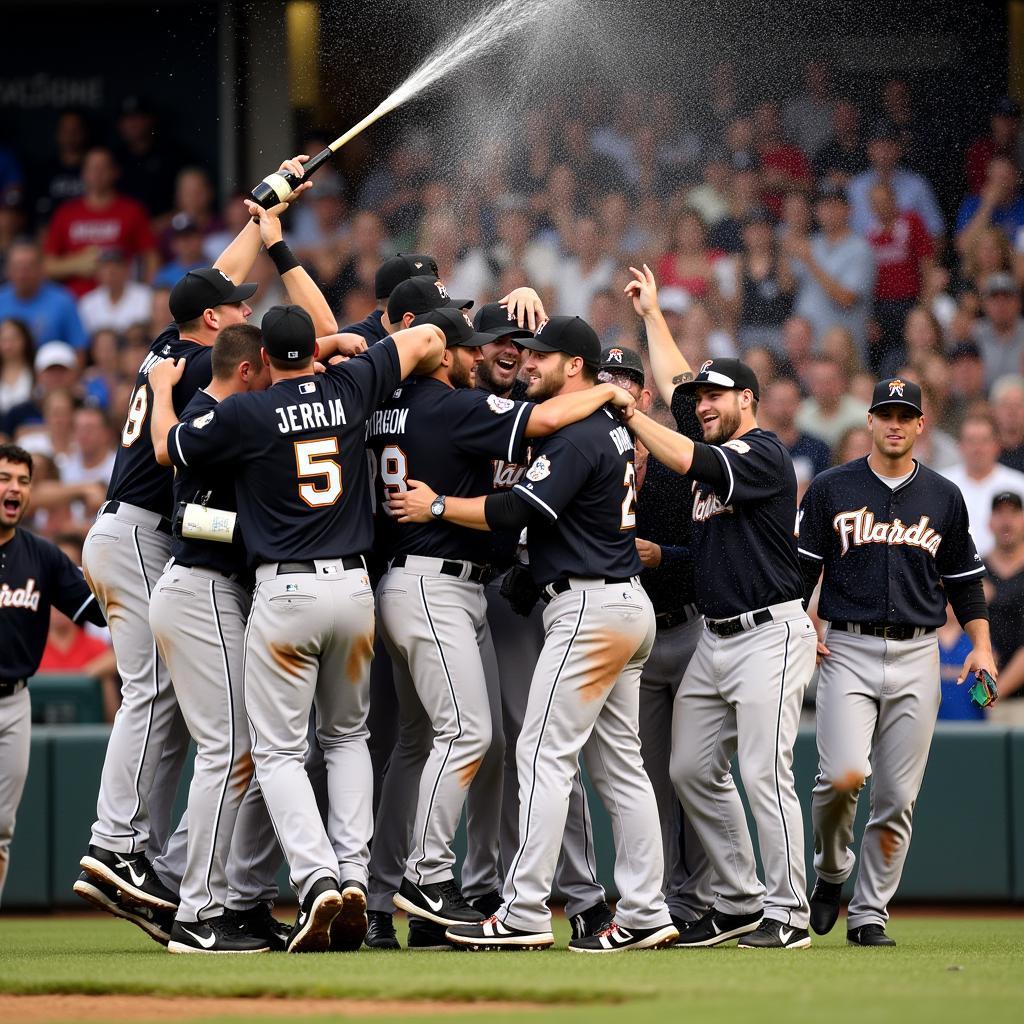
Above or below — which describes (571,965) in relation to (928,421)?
below

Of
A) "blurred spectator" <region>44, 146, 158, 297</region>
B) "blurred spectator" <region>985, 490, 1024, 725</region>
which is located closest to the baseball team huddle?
"blurred spectator" <region>985, 490, 1024, 725</region>

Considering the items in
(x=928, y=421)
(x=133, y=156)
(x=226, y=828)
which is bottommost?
(x=226, y=828)

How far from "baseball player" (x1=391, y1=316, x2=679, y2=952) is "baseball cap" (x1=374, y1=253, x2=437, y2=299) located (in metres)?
0.96

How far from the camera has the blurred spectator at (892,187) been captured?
1118cm

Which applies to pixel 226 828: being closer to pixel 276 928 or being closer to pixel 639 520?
pixel 276 928

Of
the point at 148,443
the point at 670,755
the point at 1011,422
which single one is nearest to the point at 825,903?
the point at 670,755

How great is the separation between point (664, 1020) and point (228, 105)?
36.3ft

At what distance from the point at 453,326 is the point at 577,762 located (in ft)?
5.38

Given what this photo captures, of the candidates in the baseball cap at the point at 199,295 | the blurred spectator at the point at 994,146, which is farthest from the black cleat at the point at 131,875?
the blurred spectator at the point at 994,146

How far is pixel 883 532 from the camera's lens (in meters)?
6.43

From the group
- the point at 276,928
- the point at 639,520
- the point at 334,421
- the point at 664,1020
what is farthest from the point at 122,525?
the point at 664,1020

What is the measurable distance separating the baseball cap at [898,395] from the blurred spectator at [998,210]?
5018 mm

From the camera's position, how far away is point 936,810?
840cm

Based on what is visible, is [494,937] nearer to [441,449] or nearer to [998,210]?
[441,449]
